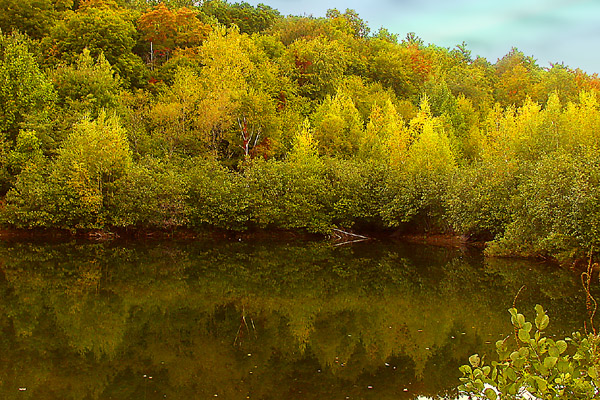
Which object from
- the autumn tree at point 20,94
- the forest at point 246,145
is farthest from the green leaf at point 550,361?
the autumn tree at point 20,94

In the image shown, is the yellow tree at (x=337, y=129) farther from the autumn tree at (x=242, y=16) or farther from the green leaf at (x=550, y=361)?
the green leaf at (x=550, y=361)

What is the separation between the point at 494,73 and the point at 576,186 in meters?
57.5

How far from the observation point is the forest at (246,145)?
3169 cm

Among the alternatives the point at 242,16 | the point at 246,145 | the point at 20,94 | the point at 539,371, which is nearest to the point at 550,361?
the point at 539,371

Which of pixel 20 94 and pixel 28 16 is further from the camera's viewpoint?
pixel 28 16

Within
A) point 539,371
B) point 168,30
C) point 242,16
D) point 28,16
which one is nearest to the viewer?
point 539,371

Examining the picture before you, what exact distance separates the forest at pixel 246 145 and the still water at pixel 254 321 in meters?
5.25

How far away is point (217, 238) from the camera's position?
38562mm

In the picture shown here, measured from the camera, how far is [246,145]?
44250mm

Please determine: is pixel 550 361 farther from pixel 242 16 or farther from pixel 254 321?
pixel 242 16

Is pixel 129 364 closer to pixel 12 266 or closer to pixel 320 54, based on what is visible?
pixel 12 266

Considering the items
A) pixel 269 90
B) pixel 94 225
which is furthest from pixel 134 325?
pixel 269 90

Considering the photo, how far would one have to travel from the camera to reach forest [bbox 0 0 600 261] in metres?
31.7

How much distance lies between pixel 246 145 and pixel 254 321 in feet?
96.8
